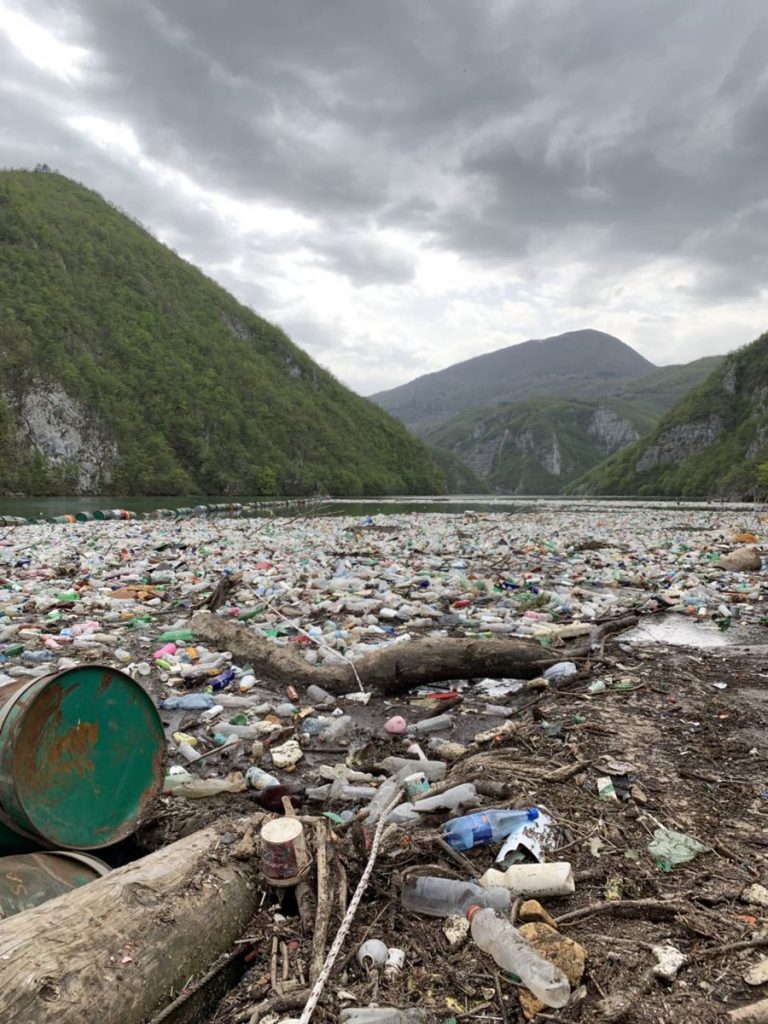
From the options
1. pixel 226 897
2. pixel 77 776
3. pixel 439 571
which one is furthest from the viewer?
pixel 439 571

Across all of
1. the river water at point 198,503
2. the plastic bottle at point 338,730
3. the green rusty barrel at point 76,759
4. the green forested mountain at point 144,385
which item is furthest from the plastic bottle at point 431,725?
the green forested mountain at point 144,385

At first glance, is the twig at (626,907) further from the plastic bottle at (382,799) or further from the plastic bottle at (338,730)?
the plastic bottle at (338,730)

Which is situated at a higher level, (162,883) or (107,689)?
(107,689)

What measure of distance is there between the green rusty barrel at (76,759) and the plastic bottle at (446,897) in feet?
3.80

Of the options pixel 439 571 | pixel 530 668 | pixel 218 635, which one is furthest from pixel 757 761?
pixel 439 571

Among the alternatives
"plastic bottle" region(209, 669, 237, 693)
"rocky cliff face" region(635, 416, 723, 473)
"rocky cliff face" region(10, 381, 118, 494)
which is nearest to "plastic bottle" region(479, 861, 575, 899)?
"plastic bottle" region(209, 669, 237, 693)

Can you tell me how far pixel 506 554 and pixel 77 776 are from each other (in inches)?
408

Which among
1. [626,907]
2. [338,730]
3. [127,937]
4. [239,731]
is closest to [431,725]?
[338,730]

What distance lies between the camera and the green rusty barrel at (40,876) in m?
1.82

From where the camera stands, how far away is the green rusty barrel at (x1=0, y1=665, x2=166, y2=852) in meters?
2.02

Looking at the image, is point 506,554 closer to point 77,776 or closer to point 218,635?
point 218,635

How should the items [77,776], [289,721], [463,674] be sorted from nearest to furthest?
[77,776] → [289,721] → [463,674]

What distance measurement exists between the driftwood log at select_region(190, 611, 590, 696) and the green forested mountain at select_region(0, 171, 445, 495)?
174ft

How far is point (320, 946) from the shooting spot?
5.74ft
